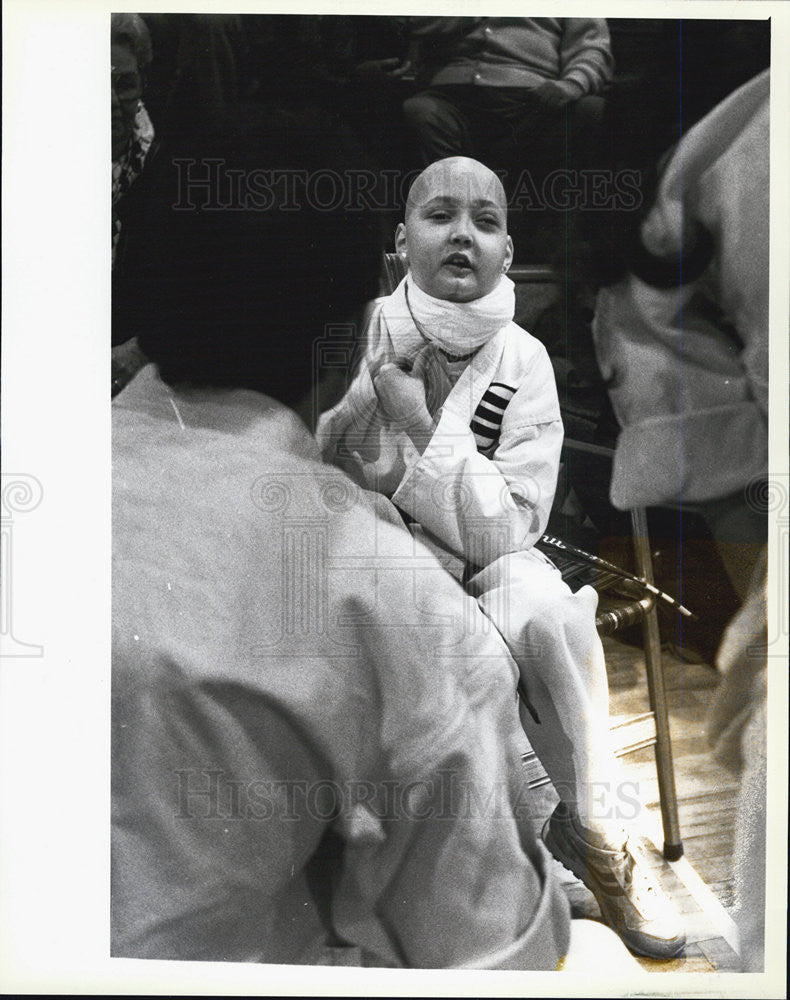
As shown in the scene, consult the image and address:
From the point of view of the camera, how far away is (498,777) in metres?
2.12

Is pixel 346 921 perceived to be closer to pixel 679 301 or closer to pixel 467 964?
pixel 467 964

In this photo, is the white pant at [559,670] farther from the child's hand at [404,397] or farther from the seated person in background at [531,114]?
Answer: the seated person in background at [531,114]

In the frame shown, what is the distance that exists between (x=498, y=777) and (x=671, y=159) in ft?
4.28

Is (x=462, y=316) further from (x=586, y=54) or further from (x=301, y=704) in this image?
(x=301, y=704)

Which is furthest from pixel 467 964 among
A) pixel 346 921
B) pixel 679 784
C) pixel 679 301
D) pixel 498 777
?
pixel 679 301

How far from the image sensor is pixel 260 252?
6.97ft

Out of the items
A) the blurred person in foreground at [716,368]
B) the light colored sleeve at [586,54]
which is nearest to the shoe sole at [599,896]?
the blurred person in foreground at [716,368]

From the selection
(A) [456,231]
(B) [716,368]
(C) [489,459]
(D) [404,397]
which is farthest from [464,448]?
(B) [716,368]

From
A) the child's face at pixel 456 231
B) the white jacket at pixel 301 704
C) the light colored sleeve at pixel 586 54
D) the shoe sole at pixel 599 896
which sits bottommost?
the shoe sole at pixel 599 896

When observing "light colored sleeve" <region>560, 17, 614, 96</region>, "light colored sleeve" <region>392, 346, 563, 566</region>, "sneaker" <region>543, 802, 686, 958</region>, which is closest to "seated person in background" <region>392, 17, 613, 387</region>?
"light colored sleeve" <region>560, 17, 614, 96</region>

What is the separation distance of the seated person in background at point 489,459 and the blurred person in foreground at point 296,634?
0.06 meters

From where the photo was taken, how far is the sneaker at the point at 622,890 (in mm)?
2131

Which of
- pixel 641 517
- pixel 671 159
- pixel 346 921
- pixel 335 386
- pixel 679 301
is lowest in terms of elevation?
pixel 346 921

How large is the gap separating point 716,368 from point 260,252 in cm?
96
